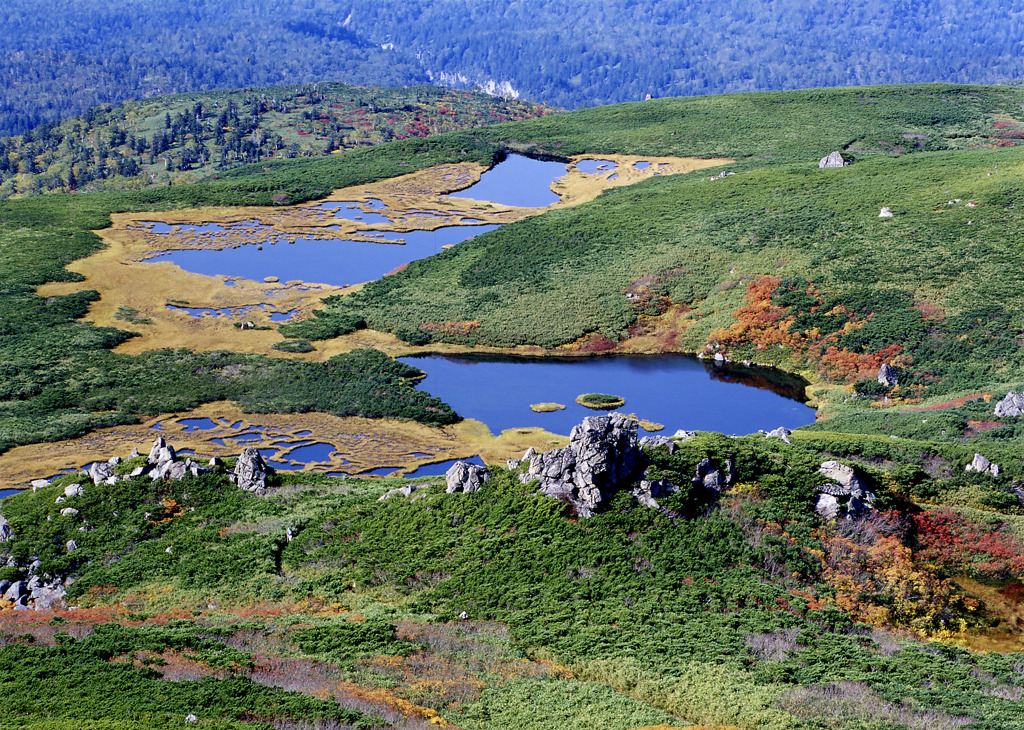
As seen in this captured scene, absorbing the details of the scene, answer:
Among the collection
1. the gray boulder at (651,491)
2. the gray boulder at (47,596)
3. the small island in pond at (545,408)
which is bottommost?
the gray boulder at (47,596)

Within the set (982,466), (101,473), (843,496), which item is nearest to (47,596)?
(101,473)

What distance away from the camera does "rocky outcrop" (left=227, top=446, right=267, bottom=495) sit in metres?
45.2

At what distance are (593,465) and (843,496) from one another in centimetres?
1039

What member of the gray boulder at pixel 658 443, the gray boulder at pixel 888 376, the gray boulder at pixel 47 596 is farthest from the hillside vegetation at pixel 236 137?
the gray boulder at pixel 658 443

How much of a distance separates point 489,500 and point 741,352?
116ft

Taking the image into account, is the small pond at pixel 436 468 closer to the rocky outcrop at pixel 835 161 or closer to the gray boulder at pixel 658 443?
the gray boulder at pixel 658 443

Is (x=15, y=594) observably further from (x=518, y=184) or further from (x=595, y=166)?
(x=595, y=166)

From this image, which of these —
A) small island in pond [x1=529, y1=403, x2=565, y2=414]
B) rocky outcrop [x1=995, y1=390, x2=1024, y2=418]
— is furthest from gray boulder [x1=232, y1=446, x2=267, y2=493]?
rocky outcrop [x1=995, y1=390, x2=1024, y2=418]

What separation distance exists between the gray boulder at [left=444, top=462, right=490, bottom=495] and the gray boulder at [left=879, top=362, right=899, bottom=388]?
110ft

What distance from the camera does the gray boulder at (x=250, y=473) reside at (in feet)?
148

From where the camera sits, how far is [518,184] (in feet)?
398

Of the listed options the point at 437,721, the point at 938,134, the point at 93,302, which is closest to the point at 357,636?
the point at 437,721

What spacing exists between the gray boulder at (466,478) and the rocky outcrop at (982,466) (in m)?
22.8

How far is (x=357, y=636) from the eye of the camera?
106 ft
